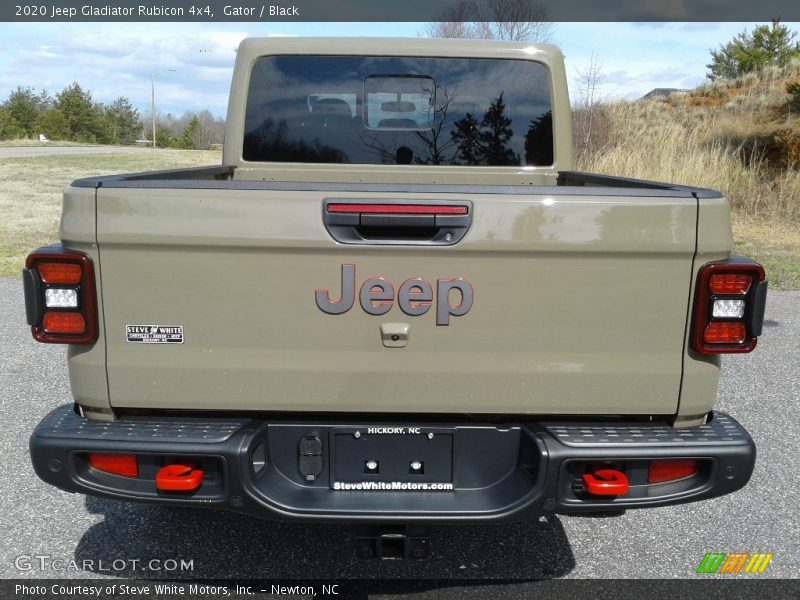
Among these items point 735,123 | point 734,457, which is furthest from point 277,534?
point 735,123

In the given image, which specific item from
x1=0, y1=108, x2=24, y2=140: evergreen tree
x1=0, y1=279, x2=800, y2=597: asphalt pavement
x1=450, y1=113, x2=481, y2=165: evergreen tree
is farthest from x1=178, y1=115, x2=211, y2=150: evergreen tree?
x1=0, y1=279, x2=800, y2=597: asphalt pavement

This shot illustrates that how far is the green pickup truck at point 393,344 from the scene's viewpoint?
7.65ft

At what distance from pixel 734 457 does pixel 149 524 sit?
2.56m

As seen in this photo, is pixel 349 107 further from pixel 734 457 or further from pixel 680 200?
pixel 734 457

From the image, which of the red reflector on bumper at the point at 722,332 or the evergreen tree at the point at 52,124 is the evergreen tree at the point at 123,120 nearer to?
the evergreen tree at the point at 52,124

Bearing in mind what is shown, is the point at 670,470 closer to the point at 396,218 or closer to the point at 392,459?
the point at 392,459

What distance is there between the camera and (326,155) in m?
4.21

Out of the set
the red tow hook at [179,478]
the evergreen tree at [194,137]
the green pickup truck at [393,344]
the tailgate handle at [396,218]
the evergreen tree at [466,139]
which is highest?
the evergreen tree at [194,137]

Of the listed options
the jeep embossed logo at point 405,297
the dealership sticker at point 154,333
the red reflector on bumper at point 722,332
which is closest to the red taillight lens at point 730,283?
the red reflector on bumper at point 722,332

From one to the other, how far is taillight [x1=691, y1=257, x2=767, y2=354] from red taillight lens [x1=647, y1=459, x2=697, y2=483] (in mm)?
389

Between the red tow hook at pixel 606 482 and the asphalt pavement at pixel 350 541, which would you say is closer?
the red tow hook at pixel 606 482

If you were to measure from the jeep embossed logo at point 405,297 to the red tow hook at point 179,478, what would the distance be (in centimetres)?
68

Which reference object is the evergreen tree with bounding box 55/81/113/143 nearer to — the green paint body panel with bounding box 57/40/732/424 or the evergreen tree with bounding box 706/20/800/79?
the evergreen tree with bounding box 706/20/800/79

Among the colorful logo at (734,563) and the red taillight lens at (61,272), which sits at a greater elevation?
the red taillight lens at (61,272)
